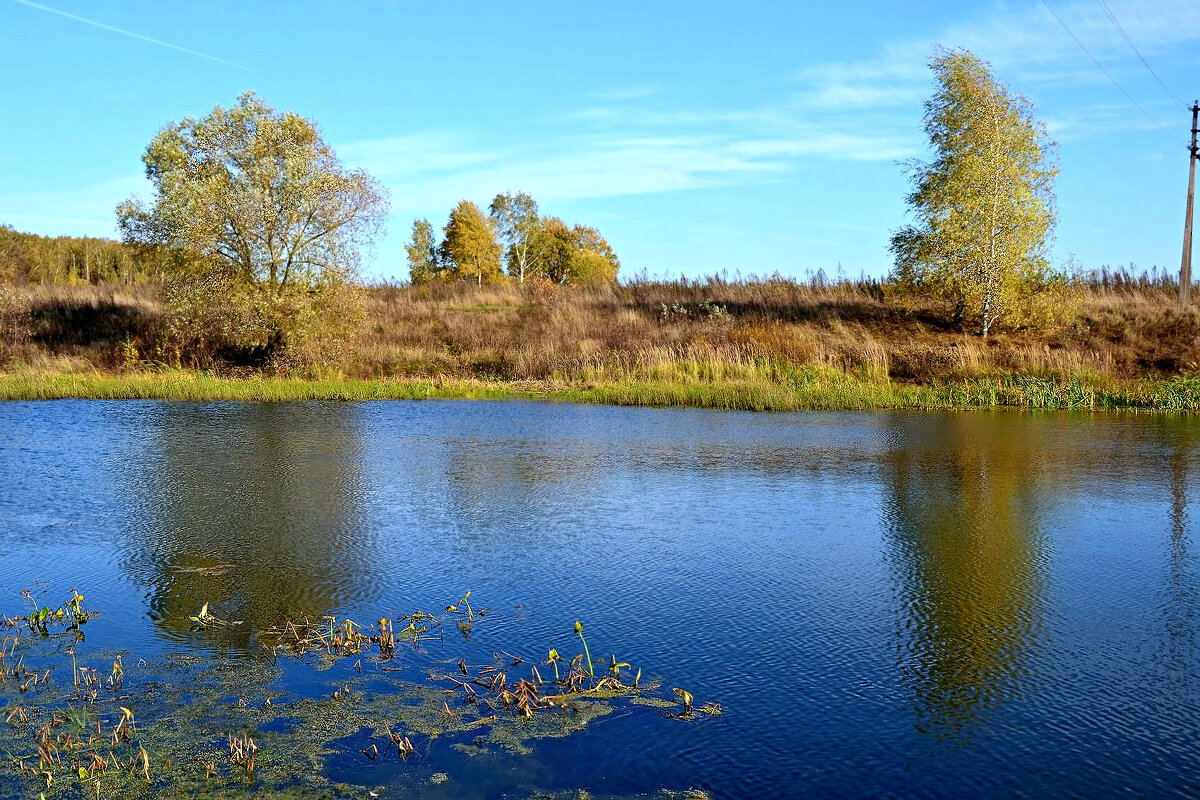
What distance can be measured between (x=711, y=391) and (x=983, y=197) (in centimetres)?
1167

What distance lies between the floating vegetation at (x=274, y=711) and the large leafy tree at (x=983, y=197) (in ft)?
82.1

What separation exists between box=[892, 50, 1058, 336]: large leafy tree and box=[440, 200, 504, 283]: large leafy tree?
35079 millimetres

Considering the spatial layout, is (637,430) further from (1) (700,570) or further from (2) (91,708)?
(2) (91,708)

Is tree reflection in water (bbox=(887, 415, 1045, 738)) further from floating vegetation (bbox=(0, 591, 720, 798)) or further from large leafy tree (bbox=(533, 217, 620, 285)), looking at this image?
large leafy tree (bbox=(533, 217, 620, 285))

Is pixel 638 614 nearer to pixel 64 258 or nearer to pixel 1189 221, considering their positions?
pixel 1189 221

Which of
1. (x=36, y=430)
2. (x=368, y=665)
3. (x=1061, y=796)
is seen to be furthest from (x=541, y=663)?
(x=36, y=430)

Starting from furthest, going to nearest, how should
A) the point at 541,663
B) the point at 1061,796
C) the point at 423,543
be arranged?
the point at 423,543 → the point at 541,663 → the point at 1061,796

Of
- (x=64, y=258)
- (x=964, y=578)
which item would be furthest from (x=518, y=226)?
(x=964, y=578)

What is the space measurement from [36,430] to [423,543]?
412 inches

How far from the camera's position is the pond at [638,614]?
4.33 meters

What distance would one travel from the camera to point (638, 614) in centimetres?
630

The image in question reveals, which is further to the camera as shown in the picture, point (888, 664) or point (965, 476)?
point (965, 476)

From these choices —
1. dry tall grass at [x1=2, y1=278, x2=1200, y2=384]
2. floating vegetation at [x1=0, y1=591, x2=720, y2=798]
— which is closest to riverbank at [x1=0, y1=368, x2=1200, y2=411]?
dry tall grass at [x1=2, y1=278, x2=1200, y2=384]

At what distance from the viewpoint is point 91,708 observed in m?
4.84
